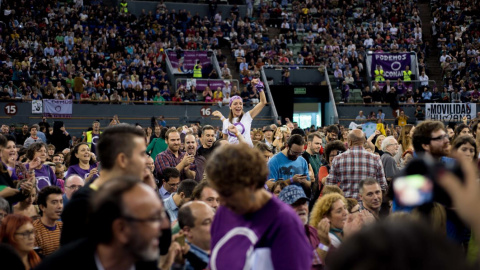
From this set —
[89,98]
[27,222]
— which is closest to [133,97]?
[89,98]

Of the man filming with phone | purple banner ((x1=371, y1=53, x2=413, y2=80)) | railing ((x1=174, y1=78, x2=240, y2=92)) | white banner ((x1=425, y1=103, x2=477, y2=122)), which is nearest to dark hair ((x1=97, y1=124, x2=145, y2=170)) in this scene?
the man filming with phone

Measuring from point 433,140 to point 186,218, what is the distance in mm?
1753

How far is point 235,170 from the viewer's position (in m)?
2.58

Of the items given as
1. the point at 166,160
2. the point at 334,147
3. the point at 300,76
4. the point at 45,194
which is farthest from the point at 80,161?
the point at 300,76

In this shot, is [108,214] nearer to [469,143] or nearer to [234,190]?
[234,190]

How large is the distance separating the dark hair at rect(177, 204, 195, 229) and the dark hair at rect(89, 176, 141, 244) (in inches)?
50.2

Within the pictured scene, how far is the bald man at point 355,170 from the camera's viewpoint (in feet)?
21.2

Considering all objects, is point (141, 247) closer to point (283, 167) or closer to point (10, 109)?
point (283, 167)

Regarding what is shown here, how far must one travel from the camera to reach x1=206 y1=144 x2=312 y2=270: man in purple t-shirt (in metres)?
2.52

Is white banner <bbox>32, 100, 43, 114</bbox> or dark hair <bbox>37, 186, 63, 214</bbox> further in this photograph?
white banner <bbox>32, 100, 43, 114</bbox>

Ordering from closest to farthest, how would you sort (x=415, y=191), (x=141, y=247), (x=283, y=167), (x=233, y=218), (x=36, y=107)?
1. (x=415, y=191)
2. (x=141, y=247)
3. (x=233, y=218)
4. (x=283, y=167)
5. (x=36, y=107)

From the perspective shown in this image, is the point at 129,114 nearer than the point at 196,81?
Yes

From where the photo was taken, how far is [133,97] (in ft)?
73.5

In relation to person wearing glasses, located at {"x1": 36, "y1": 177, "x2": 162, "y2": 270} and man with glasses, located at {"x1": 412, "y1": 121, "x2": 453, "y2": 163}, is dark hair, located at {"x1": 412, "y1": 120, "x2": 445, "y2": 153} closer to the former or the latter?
man with glasses, located at {"x1": 412, "y1": 121, "x2": 453, "y2": 163}
